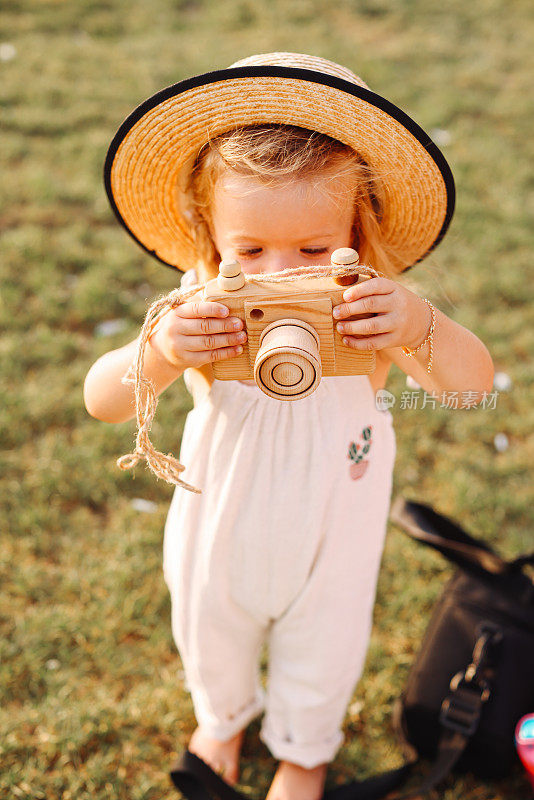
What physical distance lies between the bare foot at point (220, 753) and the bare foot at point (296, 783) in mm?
131

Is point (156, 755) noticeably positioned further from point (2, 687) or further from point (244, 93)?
point (244, 93)

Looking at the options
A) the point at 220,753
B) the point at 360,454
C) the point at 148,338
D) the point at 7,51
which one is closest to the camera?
the point at 148,338

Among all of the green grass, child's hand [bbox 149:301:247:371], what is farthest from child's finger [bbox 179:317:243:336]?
the green grass

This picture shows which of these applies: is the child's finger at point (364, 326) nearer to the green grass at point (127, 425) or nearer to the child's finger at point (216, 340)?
the child's finger at point (216, 340)

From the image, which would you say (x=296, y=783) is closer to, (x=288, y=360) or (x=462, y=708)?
(x=462, y=708)

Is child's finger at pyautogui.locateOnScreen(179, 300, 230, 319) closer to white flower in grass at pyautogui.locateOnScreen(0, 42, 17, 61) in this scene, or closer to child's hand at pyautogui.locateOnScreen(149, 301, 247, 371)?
child's hand at pyautogui.locateOnScreen(149, 301, 247, 371)

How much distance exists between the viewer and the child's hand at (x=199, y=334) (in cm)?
122

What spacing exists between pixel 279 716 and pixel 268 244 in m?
1.42

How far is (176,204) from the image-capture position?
1.66 meters

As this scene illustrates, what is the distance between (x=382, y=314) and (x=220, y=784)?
1.46m

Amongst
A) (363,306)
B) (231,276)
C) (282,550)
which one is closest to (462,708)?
(282,550)

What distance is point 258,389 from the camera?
1.55 m

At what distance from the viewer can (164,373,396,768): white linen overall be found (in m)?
1.58

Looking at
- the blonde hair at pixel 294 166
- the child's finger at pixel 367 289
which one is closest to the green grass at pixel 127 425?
the blonde hair at pixel 294 166
